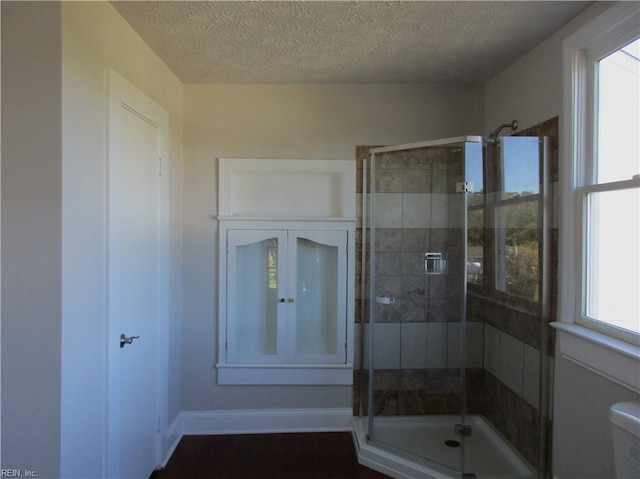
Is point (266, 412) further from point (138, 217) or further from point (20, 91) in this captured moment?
point (20, 91)

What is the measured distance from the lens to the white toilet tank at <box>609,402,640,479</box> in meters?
1.25

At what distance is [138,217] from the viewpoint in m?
1.95

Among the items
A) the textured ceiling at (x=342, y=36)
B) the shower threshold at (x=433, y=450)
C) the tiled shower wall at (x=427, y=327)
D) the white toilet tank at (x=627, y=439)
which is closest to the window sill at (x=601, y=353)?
the white toilet tank at (x=627, y=439)

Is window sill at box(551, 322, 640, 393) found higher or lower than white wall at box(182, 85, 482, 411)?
lower

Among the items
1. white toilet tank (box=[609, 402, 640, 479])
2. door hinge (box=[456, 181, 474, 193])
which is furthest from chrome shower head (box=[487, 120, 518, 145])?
white toilet tank (box=[609, 402, 640, 479])

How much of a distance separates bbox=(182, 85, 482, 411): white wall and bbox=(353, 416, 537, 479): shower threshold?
640 mm

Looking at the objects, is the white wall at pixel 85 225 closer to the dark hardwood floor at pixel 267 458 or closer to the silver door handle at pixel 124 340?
the silver door handle at pixel 124 340

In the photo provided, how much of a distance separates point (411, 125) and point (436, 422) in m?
2.19

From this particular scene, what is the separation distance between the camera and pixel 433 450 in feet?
7.70

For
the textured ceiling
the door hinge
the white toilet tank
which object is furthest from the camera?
the door hinge

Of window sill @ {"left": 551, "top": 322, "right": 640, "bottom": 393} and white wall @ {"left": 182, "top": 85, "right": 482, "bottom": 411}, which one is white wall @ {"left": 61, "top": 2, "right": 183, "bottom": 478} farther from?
window sill @ {"left": 551, "top": 322, "right": 640, "bottom": 393}

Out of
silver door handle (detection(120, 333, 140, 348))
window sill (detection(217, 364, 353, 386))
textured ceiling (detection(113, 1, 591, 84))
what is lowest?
window sill (detection(217, 364, 353, 386))

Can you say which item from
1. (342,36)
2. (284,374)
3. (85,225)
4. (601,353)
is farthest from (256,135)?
(601,353)

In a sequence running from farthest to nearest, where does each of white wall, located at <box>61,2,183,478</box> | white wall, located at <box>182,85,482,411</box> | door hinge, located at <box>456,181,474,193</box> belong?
white wall, located at <box>182,85,482,411</box>
door hinge, located at <box>456,181,474,193</box>
white wall, located at <box>61,2,183,478</box>
